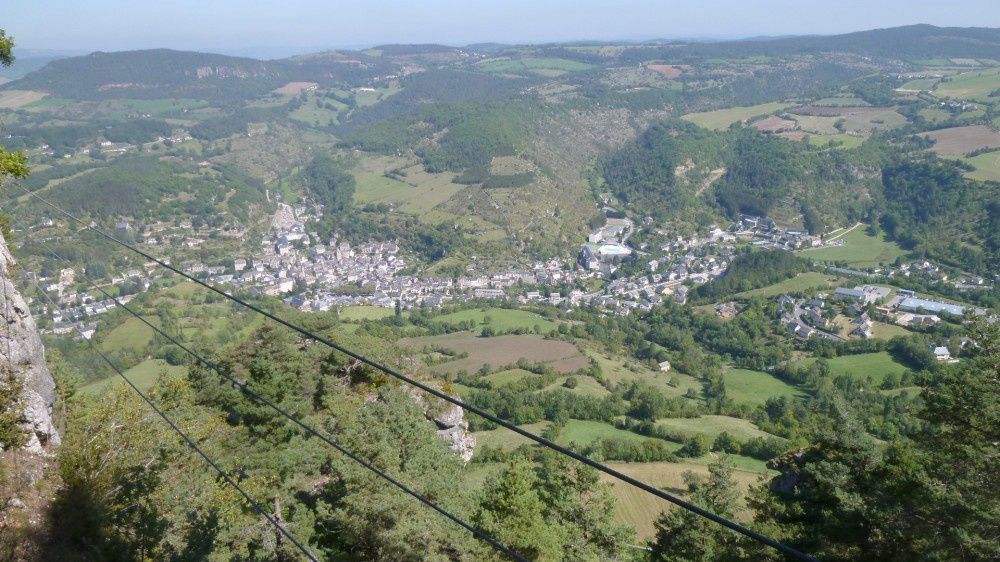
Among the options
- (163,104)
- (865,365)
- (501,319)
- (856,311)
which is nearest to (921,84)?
(856,311)

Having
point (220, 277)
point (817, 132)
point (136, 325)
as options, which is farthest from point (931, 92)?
point (136, 325)

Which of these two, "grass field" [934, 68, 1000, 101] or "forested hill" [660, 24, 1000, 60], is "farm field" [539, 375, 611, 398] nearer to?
"grass field" [934, 68, 1000, 101]

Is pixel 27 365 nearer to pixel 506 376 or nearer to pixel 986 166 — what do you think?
pixel 506 376

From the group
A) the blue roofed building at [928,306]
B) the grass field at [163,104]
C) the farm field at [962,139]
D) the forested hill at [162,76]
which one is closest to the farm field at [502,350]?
the blue roofed building at [928,306]

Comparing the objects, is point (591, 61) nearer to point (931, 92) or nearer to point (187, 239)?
point (931, 92)

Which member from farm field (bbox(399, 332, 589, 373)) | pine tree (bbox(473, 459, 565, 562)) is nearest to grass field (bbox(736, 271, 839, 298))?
farm field (bbox(399, 332, 589, 373))

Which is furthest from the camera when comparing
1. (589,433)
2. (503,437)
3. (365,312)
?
(365,312)
